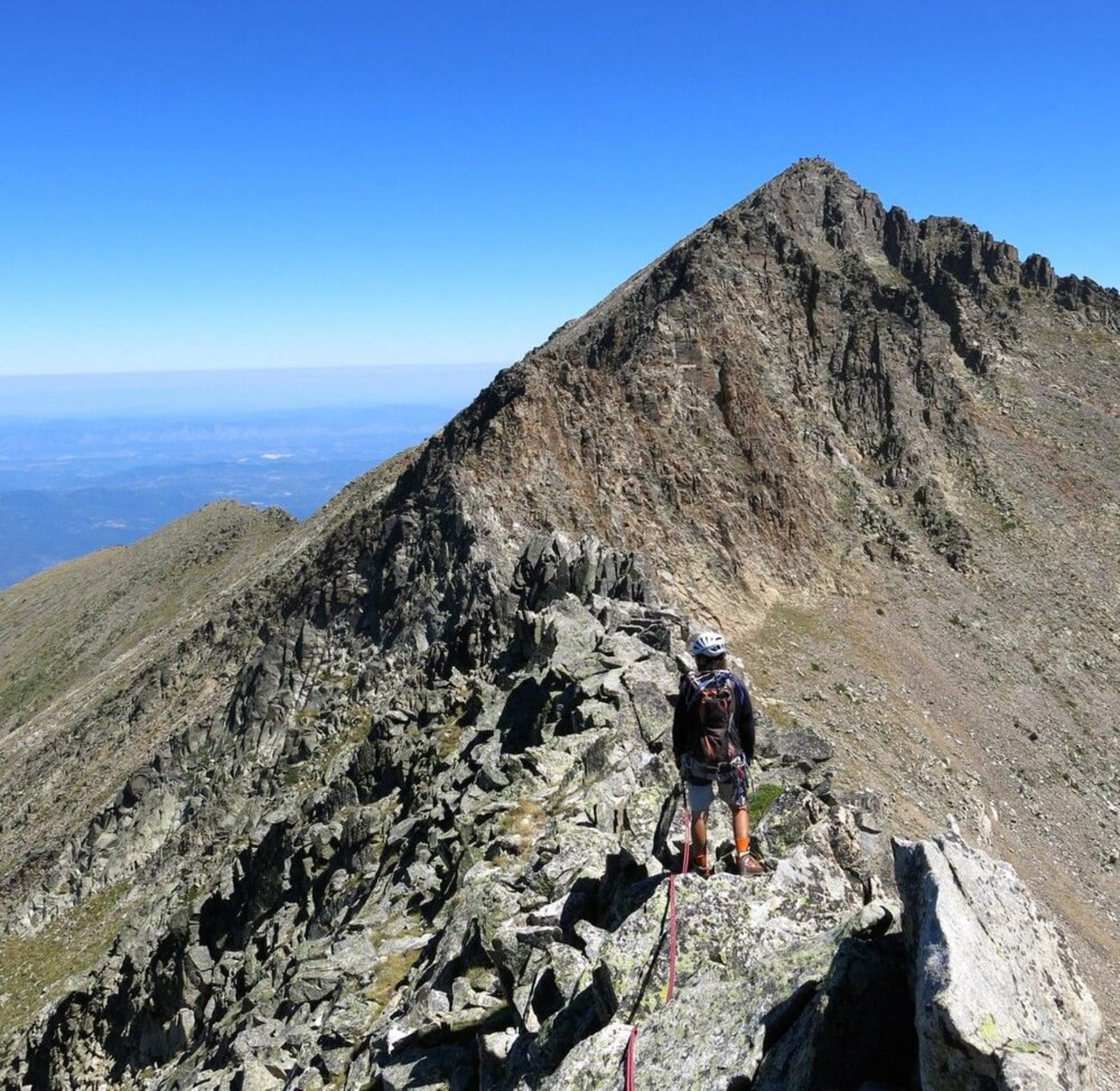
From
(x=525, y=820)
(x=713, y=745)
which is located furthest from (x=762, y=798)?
(x=525, y=820)

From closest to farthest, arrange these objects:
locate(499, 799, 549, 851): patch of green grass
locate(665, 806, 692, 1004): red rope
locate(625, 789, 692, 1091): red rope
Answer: locate(625, 789, 692, 1091): red rope → locate(665, 806, 692, 1004): red rope → locate(499, 799, 549, 851): patch of green grass

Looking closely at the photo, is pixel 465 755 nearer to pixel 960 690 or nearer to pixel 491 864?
pixel 491 864

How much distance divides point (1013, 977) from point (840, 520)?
58.3 m

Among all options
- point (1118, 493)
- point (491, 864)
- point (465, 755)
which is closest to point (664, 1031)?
point (491, 864)

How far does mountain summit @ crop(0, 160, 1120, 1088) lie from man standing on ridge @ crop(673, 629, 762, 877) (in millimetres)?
839

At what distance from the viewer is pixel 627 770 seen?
19.4m

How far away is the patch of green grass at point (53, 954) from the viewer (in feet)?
122

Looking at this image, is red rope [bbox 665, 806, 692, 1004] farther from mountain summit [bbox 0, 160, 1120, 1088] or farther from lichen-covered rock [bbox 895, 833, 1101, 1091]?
lichen-covered rock [bbox 895, 833, 1101, 1091]

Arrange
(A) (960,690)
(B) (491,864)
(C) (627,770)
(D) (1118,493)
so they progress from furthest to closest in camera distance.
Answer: (D) (1118,493)
(A) (960,690)
(C) (627,770)
(B) (491,864)

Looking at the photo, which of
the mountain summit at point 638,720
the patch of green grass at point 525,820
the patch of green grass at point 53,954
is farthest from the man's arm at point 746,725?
the patch of green grass at point 53,954

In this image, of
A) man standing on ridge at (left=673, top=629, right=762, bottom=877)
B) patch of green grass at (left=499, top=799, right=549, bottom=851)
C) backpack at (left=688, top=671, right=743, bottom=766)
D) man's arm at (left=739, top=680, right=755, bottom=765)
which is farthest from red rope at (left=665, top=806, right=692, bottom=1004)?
patch of green grass at (left=499, top=799, right=549, bottom=851)

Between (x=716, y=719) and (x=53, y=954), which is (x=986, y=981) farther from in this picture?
(x=53, y=954)

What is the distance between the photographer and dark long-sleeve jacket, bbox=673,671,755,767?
456 inches

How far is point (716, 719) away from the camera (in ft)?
37.7
